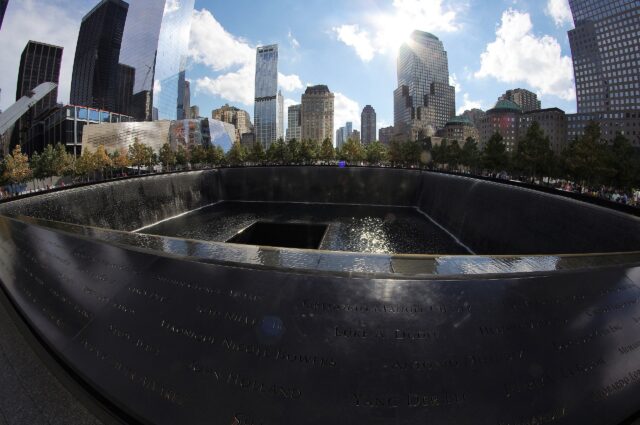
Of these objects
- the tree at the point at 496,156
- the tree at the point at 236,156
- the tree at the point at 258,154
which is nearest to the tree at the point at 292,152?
the tree at the point at 258,154

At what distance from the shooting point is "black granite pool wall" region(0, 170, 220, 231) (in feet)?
44.8

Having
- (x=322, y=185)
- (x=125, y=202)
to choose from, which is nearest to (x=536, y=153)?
(x=322, y=185)

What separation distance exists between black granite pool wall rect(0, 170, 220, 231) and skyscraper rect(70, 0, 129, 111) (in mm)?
135990

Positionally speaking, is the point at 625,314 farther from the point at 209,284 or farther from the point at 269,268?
the point at 209,284

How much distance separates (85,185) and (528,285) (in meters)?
19.3

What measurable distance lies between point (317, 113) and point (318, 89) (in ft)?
43.0

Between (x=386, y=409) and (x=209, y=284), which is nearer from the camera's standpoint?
(x=386, y=409)

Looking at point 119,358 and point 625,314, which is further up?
point 625,314

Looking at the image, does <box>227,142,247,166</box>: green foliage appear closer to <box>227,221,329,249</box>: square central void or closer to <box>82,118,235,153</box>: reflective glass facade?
<box>82,118,235,153</box>: reflective glass facade

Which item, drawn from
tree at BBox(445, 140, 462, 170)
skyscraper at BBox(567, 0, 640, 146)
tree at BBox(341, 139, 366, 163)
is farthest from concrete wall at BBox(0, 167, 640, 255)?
skyscraper at BBox(567, 0, 640, 146)

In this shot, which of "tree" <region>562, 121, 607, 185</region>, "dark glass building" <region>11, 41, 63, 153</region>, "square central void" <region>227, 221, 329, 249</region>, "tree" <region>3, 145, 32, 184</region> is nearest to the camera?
"square central void" <region>227, 221, 329, 249</region>

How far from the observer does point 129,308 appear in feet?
11.6

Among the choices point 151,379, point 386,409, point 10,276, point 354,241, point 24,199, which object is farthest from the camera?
point 354,241

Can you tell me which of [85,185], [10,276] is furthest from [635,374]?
[85,185]
